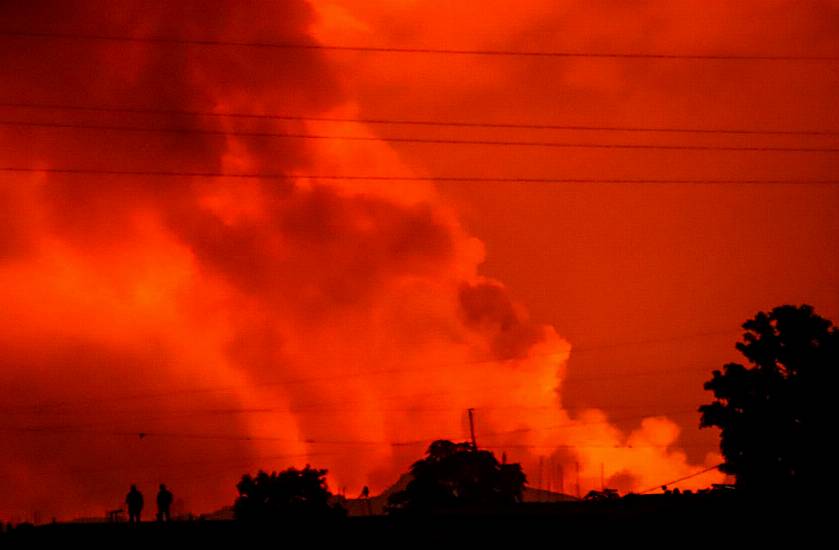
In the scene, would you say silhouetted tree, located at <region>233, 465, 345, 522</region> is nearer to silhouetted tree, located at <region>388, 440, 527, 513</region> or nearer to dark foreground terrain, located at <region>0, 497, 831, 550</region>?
silhouetted tree, located at <region>388, 440, 527, 513</region>

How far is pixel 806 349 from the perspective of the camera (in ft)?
340

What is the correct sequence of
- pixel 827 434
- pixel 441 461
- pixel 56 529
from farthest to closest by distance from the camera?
pixel 441 461 < pixel 827 434 < pixel 56 529

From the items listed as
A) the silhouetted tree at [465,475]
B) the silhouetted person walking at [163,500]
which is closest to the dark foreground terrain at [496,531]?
the silhouetted person walking at [163,500]

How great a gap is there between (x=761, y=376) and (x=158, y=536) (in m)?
66.7

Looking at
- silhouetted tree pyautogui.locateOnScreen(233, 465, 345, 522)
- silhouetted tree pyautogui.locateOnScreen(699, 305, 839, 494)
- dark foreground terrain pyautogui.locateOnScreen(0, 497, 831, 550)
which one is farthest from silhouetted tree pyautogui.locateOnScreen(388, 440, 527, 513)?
dark foreground terrain pyautogui.locateOnScreen(0, 497, 831, 550)

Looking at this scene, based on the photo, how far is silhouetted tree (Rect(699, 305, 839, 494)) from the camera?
98.5 m

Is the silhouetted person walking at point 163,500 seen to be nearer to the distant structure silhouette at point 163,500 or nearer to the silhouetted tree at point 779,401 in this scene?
the distant structure silhouette at point 163,500

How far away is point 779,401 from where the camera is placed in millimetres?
101000

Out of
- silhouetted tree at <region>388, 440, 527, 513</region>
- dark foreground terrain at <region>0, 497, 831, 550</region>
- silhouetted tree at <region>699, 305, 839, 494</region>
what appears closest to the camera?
dark foreground terrain at <region>0, 497, 831, 550</region>

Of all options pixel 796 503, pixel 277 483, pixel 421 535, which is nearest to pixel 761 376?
pixel 796 503

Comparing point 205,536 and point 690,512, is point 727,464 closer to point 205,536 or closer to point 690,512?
point 690,512

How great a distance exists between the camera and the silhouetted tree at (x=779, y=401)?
98.5 meters

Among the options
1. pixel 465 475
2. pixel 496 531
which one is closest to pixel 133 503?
pixel 496 531

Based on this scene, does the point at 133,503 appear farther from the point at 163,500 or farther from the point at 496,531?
the point at 496,531
